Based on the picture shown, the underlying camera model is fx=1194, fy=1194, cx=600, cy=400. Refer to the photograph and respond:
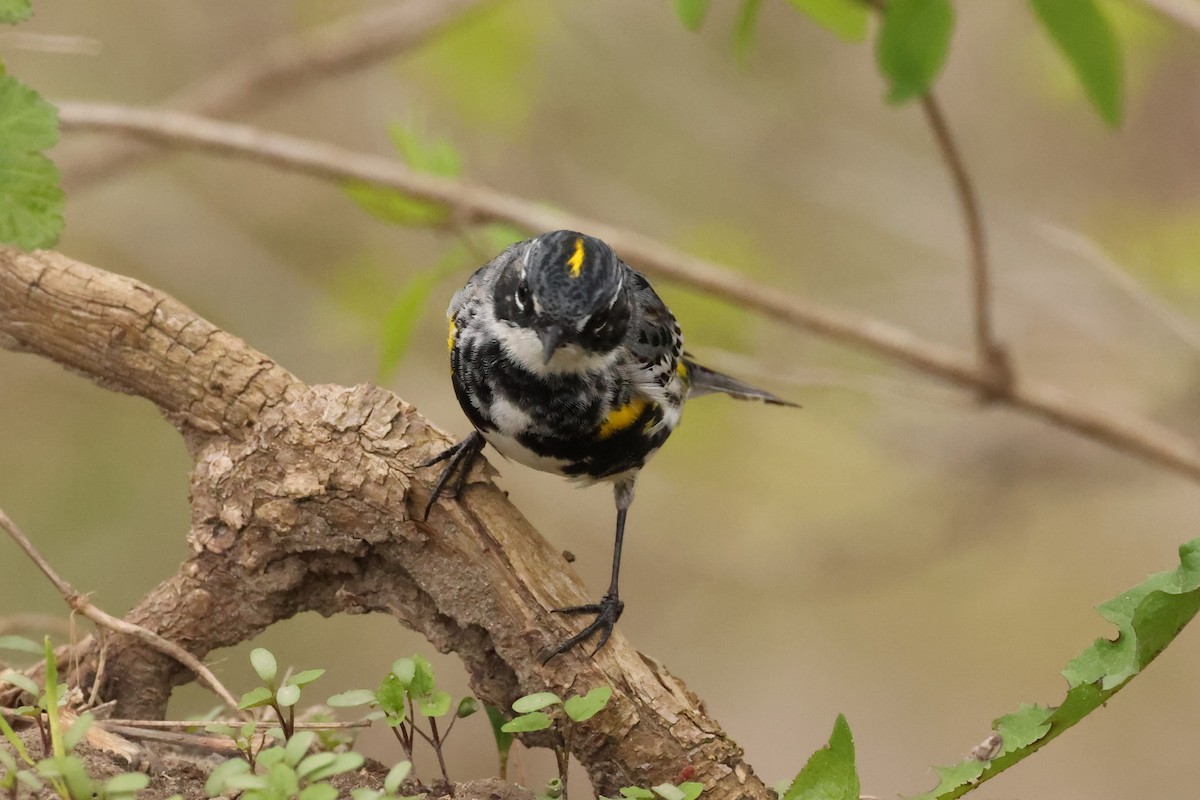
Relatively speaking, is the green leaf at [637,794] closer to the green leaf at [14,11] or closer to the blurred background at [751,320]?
the green leaf at [14,11]

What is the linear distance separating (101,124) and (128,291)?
1558 millimetres

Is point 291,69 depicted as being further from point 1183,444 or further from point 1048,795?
point 1048,795

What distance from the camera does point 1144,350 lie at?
232 inches

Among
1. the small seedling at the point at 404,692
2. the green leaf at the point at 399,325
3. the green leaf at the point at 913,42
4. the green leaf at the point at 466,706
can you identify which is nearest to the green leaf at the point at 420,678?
the small seedling at the point at 404,692

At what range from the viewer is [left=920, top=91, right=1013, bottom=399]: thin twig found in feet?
11.5

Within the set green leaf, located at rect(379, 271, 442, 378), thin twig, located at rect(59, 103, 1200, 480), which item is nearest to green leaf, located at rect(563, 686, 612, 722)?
green leaf, located at rect(379, 271, 442, 378)

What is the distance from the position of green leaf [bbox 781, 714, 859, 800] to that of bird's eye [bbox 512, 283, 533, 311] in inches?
46.8

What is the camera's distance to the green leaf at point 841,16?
3.29 metres

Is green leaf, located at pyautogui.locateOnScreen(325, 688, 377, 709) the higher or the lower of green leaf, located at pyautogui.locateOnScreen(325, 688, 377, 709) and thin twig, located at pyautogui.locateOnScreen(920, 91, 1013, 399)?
the lower

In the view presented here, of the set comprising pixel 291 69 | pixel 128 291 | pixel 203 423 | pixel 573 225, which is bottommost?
pixel 203 423

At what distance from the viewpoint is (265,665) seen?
2041 mm

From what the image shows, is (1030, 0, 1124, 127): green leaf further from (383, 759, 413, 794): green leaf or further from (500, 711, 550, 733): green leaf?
(383, 759, 413, 794): green leaf

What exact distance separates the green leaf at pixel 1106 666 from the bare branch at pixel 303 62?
12.2 feet

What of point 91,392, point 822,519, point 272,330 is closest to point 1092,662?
point 822,519
